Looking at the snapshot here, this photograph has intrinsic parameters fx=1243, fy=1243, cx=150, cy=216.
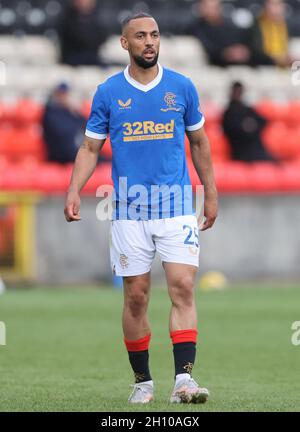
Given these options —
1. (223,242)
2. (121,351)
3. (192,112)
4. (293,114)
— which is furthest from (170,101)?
(293,114)

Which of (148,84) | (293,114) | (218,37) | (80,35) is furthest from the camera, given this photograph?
(218,37)

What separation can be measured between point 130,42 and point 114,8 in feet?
53.3

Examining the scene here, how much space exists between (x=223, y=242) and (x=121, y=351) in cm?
719

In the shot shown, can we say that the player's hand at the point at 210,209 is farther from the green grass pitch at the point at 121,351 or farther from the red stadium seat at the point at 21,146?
the red stadium seat at the point at 21,146

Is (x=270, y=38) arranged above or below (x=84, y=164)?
above

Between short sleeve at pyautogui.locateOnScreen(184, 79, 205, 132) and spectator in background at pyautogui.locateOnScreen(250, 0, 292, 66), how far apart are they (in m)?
13.6

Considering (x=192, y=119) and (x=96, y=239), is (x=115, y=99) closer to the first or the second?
(x=192, y=119)

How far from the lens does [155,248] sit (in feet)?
25.5

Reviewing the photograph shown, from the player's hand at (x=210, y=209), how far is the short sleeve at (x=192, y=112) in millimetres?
443

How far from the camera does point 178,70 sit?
845 inches

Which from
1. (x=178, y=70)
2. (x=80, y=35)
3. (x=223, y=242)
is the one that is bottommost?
(x=223, y=242)

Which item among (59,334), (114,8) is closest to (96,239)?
(59,334)

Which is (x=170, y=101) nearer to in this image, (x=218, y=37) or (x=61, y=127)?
(x=61, y=127)

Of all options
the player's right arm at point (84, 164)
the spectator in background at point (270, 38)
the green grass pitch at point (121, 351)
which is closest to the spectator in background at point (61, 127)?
the green grass pitch at point (121, 351)
